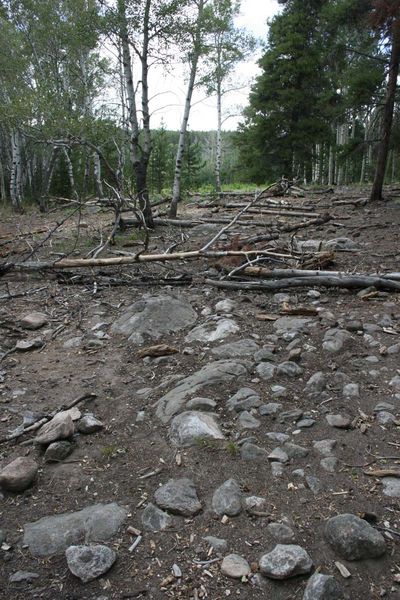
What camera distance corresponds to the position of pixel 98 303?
5.56 metres

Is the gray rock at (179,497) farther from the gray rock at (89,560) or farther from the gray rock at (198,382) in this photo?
the gray rock at (198,382)

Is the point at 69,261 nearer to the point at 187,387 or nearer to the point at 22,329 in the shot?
the point at 22,329

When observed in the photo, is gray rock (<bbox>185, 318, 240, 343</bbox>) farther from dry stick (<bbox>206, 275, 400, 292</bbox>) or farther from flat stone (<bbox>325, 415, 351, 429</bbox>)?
flat stone (<bbox>325, 415, 351, 429</bbox>)

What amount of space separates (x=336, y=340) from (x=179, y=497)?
2157 mm

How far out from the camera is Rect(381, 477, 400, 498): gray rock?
87.6 inches

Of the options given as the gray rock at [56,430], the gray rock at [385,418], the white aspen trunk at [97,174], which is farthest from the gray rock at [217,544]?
the white aspen trunk at [97,174]

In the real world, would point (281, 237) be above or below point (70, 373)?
above

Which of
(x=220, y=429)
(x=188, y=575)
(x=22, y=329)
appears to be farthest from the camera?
(x=22, y=329)

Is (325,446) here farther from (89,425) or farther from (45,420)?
(45,420)

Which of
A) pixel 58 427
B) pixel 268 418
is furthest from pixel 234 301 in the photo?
pixel 58 427

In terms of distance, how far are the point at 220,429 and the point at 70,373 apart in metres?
1.67

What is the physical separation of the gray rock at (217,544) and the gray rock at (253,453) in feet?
1.95

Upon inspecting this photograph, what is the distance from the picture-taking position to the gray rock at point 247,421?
2.85m

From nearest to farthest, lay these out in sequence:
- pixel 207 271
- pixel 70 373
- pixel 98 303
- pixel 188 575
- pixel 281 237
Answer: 1. pixel 188 575
2. pixel 70 373
3. pixel 98 303
4. pixel 207 271
5. pixel 281 237
